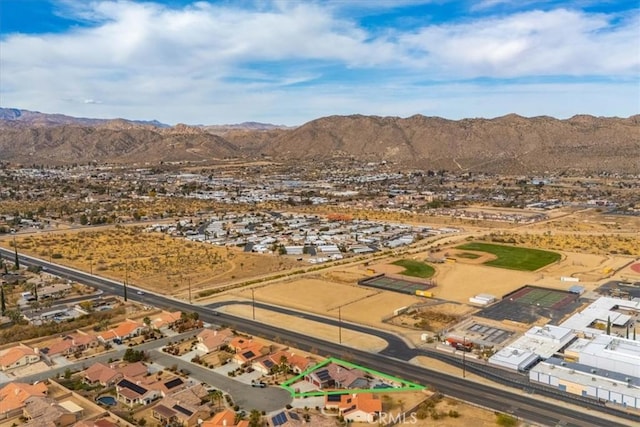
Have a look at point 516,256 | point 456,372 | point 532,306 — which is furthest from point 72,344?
point 516,256

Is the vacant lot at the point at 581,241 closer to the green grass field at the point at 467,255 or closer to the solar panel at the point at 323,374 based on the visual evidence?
the green grass field at the point at 467,255

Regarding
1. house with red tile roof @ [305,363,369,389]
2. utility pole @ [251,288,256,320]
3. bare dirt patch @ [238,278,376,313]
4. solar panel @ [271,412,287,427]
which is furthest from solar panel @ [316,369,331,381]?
bare dirt patch @ [238,278,376,313]

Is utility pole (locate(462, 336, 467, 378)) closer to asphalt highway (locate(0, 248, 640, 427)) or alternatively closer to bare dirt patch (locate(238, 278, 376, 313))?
asphalt highway (locate(0, 248, 640, 427))

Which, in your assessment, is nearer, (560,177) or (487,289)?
(487,289)

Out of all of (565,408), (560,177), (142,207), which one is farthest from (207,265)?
(560,177)

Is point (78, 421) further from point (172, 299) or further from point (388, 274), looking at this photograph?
point (388, 274)

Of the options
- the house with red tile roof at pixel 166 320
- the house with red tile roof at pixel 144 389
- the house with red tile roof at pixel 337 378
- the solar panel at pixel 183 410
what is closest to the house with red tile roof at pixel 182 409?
the solar panel at pixel 183 410

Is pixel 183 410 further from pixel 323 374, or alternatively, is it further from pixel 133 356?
pixel 133 356
